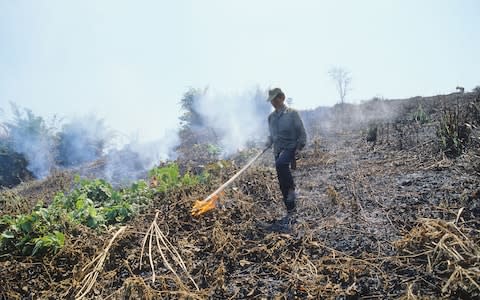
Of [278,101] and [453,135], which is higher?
[278,101]

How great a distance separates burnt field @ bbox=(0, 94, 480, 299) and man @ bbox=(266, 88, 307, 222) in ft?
1.08

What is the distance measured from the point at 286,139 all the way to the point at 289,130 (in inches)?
5.8

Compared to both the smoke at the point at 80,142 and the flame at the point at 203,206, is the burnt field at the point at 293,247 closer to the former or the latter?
the flame at the point at 203,206

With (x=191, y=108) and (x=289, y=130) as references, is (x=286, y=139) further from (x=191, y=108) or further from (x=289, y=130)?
(x=191, y=108)

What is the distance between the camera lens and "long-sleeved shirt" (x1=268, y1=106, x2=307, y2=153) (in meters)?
4.57

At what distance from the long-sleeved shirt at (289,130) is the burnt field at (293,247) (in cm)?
93

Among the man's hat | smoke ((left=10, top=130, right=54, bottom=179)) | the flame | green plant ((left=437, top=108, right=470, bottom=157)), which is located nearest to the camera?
the flame

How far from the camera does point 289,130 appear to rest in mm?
4586

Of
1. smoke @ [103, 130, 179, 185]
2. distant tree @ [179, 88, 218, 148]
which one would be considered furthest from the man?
distant tree @ [179, 88, 218, 148]

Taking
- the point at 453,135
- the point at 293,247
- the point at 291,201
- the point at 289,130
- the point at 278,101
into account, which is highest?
the point at 278,101

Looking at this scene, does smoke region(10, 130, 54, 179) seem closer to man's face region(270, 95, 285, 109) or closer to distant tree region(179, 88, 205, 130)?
distant tree region(179, 88, 205, 130)

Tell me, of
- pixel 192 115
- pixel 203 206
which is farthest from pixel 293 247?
pixel 192 115

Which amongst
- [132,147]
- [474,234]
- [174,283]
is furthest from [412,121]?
[132,147]

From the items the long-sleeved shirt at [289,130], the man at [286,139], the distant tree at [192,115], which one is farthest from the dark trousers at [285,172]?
the distant tree at [192,115]
